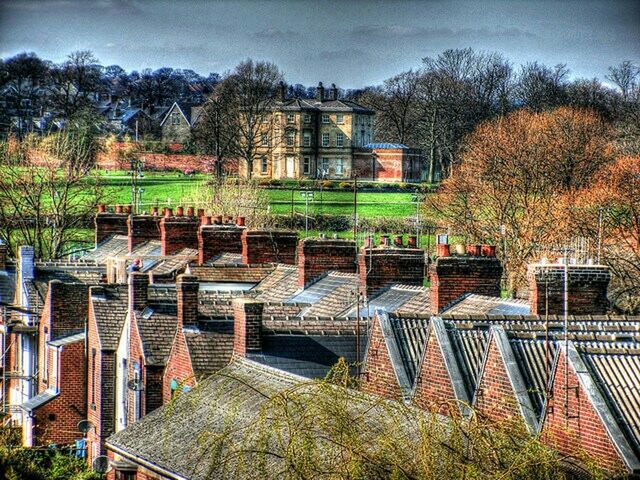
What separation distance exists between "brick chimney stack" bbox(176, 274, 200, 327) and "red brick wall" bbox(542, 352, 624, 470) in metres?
12.3

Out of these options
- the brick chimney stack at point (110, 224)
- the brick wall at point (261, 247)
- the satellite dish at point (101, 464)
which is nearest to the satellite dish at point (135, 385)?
the satellite dish at point (101, 464)

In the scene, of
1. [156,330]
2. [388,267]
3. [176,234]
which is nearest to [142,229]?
[176,234]

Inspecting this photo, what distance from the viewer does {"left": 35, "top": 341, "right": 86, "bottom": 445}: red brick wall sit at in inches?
1501

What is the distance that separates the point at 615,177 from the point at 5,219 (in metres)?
28.4

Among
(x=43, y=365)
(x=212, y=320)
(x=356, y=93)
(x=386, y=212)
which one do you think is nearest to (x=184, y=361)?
(x=212, y=320)

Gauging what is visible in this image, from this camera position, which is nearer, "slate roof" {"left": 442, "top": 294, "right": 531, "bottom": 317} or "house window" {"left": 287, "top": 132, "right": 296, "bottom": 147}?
"slate roof" {"left": 442, "top": 294, "right": 531, "bottom": 317}

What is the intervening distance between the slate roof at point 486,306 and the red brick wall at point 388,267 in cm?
444

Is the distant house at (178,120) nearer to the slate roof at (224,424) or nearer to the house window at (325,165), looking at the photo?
the house window at (325,165)

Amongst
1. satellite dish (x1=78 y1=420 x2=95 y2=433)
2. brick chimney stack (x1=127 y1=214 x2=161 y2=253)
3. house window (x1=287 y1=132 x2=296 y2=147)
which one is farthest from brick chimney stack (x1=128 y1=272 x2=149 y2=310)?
house window (x1=287 y1=132 x2=296 y2=147)

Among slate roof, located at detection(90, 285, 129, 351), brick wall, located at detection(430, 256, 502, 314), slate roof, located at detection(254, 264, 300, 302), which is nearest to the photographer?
brick wall, located at detection(430, 256, 502, 314)

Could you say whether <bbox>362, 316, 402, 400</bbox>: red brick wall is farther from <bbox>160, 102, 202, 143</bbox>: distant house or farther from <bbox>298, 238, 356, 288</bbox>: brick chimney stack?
<bbox>160, 102, 202, 143</bbox>: distant house

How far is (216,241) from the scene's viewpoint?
48.6 m

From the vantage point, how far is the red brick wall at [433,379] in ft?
80.3

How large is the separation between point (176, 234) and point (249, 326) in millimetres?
23300
